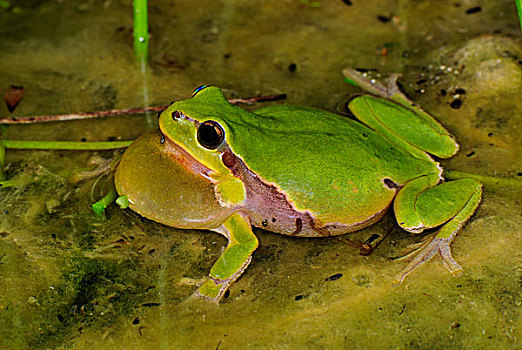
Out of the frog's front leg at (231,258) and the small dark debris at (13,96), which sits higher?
the frog's front leg at (231,258)

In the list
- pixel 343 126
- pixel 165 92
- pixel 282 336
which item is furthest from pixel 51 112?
pixel 282 336

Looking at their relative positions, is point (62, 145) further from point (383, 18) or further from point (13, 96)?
point (383, 18)

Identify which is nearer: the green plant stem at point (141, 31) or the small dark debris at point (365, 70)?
the green plant stem at point (141, 31)

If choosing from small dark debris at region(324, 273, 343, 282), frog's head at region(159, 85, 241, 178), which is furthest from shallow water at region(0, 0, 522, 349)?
frog's head at region(159, 85, 241, 178)

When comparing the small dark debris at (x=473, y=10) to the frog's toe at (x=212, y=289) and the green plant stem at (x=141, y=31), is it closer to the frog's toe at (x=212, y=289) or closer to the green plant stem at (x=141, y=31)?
the green plant stem at (x=141, y=31)

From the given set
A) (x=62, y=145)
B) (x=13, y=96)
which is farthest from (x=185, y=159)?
(x=13, y=96)

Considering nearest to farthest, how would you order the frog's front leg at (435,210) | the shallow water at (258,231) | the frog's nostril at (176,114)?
1. the shallow water at (258,231)
2. the frog's nostril at (176,114)
3. the frog's front leg at (435,210)

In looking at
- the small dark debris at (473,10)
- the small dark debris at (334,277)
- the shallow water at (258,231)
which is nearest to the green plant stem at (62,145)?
the shallow water at (258,231)

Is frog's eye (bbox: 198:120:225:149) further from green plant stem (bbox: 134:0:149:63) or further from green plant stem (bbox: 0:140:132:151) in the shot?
green plant stem (bbox: 134:0:149:63)
